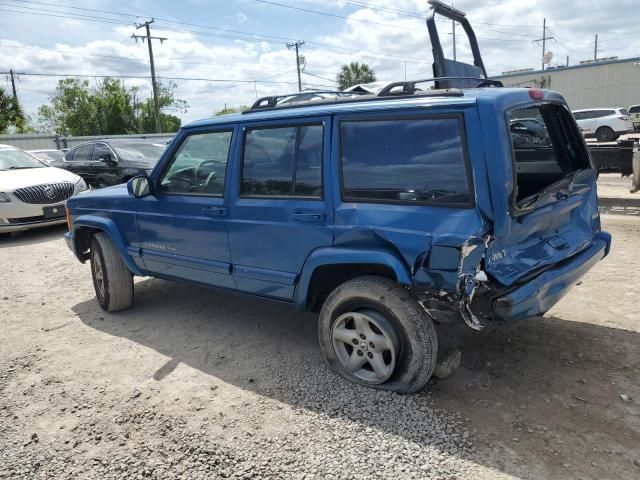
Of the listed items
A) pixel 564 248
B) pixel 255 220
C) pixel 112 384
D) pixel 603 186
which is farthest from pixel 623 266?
pixel 603 186

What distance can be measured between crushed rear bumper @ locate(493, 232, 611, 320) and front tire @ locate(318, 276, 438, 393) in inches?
18.2

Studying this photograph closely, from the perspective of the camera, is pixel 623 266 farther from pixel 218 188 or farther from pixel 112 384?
pixel 112 384

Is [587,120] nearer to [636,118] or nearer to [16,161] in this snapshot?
[636,118]

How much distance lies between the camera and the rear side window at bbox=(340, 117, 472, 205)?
2865 millimetres

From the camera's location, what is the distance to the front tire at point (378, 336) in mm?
3021

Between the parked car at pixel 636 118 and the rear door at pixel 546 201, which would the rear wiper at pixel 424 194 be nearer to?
the rear door at pixel 546 201

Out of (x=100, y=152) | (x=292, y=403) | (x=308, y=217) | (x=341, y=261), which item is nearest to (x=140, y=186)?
(x=308, y=217)

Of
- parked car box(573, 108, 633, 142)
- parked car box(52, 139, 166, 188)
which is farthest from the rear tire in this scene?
parked car box(52, 139, 166, 188)

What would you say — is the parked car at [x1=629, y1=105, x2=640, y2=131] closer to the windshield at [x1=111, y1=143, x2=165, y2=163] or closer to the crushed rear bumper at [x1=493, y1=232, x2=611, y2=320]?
the windshield at [x1=111, y1=143, x2=165, y2=163]

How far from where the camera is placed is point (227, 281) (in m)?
4.00

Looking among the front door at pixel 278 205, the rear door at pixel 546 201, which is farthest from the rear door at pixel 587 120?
the front door at pixel 278 205

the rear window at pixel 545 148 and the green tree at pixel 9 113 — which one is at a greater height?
the green tree at pixel 9 113

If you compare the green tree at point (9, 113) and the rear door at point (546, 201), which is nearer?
the rear door at point (546, 201)

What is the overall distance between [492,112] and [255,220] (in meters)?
1.73
